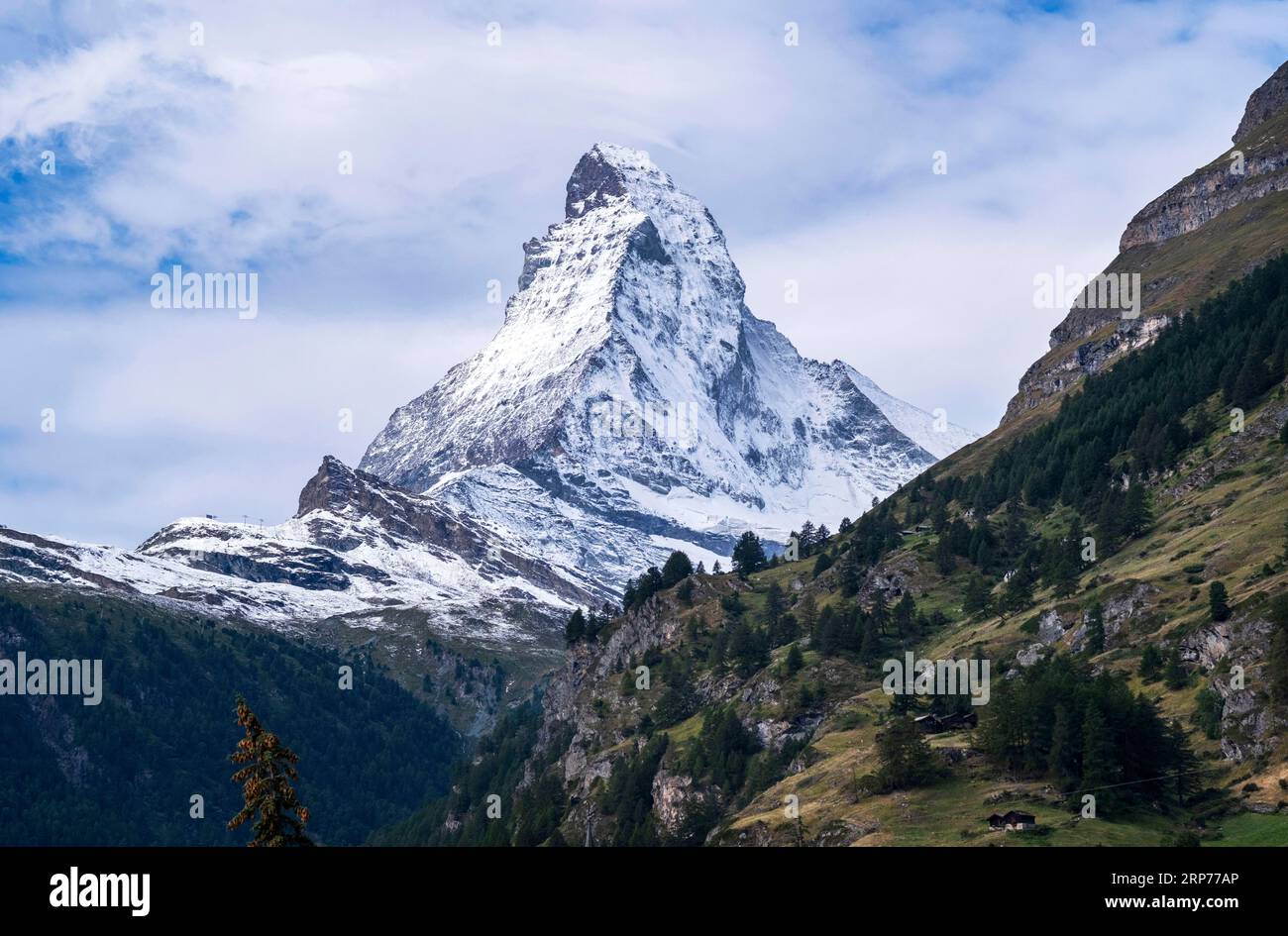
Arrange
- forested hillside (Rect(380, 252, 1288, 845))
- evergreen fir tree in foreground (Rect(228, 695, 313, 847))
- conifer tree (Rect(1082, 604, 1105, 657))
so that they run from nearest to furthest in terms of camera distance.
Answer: evergreen fir tree in foreground (Rect(228, 695, 313, 847))
forested hillside (Rect(380, 252, 1288, 845))
conifer tree (Rect(1082, 604, 1105, 657))

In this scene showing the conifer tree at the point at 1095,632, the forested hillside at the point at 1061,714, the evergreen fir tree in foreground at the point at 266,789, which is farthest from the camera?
the conifer tree at the point at 1095,632

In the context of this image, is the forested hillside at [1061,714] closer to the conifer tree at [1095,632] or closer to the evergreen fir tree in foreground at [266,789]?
the conifer tree at [1095,632]

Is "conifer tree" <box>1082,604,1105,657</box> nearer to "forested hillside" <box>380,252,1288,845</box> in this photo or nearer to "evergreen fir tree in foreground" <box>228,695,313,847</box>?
"forested hillside" <box>380,252,1288,845</box>

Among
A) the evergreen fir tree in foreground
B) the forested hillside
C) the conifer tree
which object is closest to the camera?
the evergreen fir tree in foreground

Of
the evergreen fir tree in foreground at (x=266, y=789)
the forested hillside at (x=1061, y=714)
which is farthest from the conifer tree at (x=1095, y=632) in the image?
the evergreen fir tree in foreground at (x=266, y=789)

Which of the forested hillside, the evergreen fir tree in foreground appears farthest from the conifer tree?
the evergreen fir tree in foreground

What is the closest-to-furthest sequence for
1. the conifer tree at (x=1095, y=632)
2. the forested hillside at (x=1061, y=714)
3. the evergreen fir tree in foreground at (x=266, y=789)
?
the evergreen fir tree in foreground at (x=266, y=789) → the forested hillside at (x=1061, y=714) → the conifer tree at (x=1095, y=632)

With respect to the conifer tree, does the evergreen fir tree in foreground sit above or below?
below

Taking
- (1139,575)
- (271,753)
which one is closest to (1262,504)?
(1139,575)

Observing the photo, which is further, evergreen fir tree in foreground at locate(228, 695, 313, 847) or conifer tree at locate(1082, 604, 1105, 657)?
conifer tree at locate(1082, 604, 1105, 657)

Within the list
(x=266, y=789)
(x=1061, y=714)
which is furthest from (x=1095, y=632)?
(x=266, y=789)

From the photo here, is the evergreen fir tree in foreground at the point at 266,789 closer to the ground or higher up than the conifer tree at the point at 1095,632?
closer to the ground
